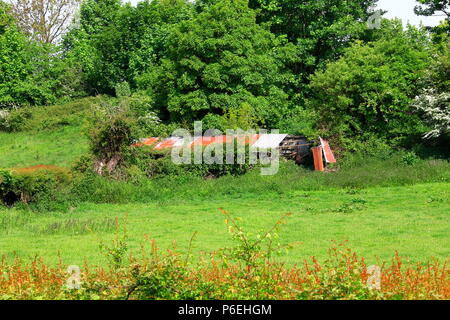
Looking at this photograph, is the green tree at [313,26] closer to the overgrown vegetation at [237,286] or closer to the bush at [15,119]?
the bush at [15,119]

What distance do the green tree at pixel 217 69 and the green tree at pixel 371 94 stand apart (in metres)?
3.51

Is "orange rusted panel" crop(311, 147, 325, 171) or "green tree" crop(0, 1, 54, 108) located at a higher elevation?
"green tree" crop(0, 1, 54, 108)

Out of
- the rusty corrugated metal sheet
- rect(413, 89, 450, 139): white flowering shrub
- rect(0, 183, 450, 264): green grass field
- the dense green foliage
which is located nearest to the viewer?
rect(0, 183, 450, 264): green grass field

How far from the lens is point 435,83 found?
84.2 feet

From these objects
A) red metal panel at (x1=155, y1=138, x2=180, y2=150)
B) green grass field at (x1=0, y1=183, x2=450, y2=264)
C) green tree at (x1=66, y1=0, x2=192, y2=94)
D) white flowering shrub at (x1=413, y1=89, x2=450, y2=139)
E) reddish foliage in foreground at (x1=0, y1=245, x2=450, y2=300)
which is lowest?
green grass field at (x1=0, y1=183, x2=450, y2=264)

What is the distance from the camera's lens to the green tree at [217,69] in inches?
1128

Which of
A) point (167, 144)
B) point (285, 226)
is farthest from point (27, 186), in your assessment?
point (285, 226)

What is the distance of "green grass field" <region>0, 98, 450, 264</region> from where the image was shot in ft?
43.4

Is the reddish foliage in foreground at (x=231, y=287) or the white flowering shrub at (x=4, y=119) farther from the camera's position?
the white flowering shrub at (x=4, y=119)

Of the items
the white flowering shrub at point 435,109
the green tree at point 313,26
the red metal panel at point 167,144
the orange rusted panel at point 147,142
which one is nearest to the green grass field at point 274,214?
the white flowering shrub at point 435,109

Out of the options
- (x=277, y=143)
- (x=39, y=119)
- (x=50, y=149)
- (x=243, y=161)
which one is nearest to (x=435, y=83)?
(x=277, y=143)

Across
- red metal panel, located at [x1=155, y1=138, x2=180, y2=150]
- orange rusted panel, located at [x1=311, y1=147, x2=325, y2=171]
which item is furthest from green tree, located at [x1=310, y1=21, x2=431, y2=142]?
Answer: red metal panel, located at [x1=155, y1=138, x2=180, y2=150]

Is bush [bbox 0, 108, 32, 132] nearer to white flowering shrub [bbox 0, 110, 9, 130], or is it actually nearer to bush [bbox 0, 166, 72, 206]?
white flowering shrub [bbox 0, 110, 9, 130]

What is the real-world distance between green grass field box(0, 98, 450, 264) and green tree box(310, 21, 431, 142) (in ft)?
7.68
